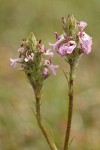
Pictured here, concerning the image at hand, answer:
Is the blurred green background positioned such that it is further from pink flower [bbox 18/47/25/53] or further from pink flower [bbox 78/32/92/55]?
pink flower [bbox 78/32/92/55]

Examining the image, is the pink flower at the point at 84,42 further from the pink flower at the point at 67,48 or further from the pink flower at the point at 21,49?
the pink flower at the point at 21,49

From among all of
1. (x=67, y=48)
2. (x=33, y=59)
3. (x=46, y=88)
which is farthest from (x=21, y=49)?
(x=46, y=88)

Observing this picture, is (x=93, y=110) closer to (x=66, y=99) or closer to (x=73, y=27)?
(x=66, y=99)

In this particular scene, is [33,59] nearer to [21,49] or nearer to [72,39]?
[21,49]

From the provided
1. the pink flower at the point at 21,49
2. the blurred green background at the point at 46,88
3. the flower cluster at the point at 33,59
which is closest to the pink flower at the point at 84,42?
the flower cluster at the point at 33,59

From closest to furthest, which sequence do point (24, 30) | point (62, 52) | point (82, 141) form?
point (62, 52)
point (82, 141)
point (24, 30)

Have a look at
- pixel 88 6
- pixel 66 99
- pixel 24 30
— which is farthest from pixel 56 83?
pixel 88 6

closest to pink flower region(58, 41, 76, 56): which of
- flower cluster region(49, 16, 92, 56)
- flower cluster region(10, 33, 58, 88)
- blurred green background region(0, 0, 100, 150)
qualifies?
flower cluster region(49, 16, 92, 56)
